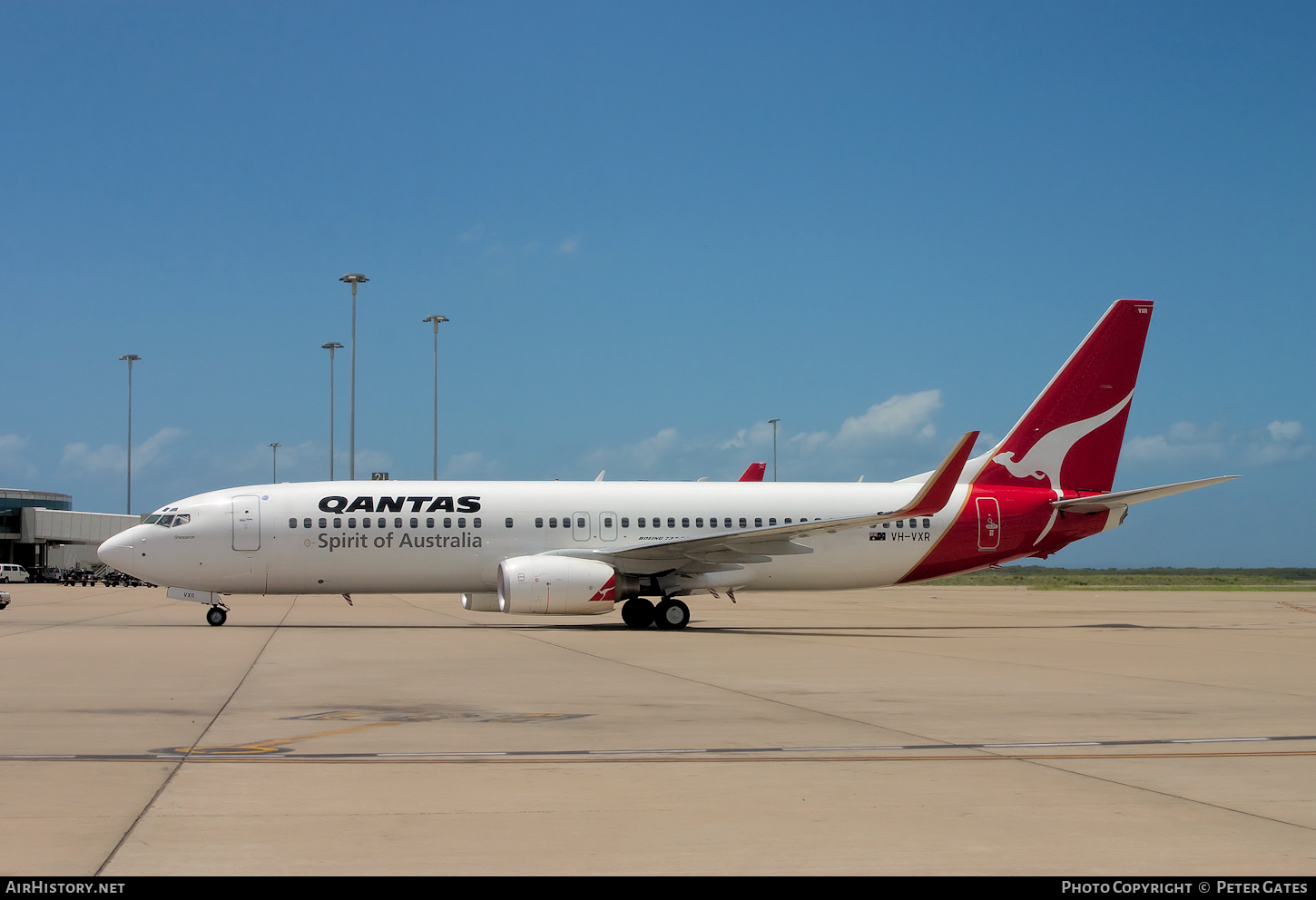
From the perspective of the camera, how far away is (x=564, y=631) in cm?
2519

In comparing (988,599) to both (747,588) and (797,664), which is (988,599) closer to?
(747,588)

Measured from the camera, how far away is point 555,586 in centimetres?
2500

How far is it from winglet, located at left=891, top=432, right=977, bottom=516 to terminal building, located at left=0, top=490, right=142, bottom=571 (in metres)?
61.7

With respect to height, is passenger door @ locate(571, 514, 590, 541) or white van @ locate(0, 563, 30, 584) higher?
passenger door @ locate(571, 514, 590, 541)

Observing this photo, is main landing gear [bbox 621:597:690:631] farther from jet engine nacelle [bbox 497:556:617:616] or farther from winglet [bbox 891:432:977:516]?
winglet [bbox 891:432:977:516]

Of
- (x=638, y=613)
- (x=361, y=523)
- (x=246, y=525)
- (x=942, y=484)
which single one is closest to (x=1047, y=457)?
(x=942, y=484)

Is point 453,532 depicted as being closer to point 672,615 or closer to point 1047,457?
point 672,615

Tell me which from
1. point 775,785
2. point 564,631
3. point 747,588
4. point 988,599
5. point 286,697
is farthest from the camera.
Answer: point 988,599

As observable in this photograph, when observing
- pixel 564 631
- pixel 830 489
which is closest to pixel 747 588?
pixel 830 489

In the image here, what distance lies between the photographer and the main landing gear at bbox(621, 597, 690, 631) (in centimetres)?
2636

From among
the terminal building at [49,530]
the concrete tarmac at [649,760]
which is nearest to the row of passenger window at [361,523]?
the concrete tarmac at [649,760]

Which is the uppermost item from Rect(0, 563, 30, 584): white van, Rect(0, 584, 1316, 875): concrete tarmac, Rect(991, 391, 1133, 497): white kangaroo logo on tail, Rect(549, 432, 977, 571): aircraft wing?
Rect(991, 391, 1133, 497): white kangaroo logo on tail

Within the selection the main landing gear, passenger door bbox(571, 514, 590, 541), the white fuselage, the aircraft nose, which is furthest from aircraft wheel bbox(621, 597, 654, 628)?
the aircraft nose
